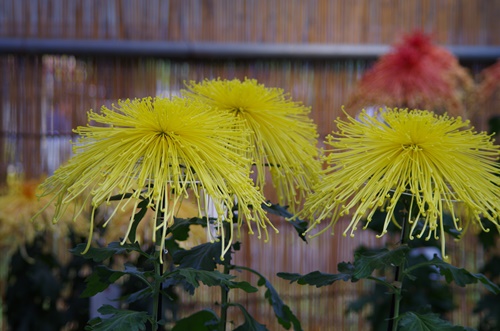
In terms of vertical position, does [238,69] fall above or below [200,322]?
above

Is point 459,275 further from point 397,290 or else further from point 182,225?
point 182,225

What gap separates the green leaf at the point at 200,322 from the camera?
1273 mm

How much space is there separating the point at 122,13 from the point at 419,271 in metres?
1.48

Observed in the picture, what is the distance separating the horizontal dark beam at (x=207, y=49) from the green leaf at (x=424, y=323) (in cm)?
183

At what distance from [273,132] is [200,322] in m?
0.38

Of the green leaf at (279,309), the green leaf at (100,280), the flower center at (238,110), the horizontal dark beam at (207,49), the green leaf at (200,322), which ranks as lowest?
the green leaf at (200,322)

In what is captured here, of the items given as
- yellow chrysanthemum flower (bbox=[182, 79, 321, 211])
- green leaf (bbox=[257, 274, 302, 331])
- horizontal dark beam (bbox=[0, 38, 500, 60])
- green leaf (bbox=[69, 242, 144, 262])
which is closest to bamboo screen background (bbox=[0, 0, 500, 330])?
horizontal dark beam (bbox=[0, 38, 500, 60])

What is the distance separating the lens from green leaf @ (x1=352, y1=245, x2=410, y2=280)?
101 cm

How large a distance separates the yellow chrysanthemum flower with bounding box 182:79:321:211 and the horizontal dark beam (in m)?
1.52

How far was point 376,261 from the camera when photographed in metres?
1.03

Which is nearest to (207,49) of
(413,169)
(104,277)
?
(104,277)

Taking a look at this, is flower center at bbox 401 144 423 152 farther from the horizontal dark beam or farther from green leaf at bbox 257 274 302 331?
the horizontal dark beam

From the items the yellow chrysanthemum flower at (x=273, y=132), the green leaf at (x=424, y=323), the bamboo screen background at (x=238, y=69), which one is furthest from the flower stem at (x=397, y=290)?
the bamboo screen background at (x=238, y=69)

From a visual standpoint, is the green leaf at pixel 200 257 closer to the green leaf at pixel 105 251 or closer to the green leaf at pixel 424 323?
the green leaf at pixel 105 251
